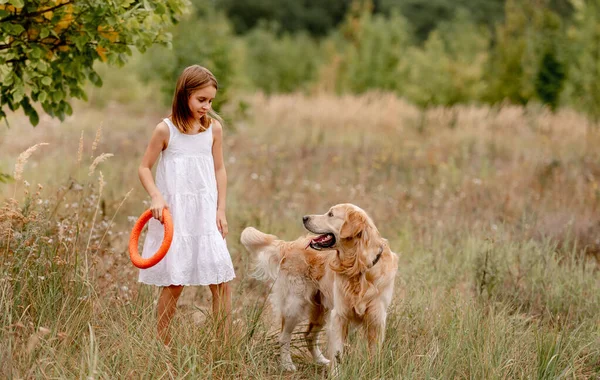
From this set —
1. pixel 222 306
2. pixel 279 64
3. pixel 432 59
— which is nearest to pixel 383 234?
pixel 222 306

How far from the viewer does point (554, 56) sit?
20.5 meters

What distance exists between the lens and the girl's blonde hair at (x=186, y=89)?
13.4ft

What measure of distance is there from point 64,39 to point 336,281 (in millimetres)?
2470

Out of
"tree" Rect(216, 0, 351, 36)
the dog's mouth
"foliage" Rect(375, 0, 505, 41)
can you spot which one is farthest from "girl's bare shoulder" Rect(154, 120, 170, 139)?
"tree" Rect(216, 0, 351, 36)

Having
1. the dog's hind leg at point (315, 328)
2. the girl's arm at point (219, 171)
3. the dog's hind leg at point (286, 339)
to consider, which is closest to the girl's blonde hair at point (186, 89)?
the girl's arm at point (219, 171)

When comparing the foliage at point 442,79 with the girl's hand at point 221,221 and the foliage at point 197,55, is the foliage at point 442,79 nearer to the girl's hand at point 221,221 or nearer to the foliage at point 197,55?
the foliage at point 197,55

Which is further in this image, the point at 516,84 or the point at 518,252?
the point at 516,84

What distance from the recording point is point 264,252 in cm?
498

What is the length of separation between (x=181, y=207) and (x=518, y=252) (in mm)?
3402

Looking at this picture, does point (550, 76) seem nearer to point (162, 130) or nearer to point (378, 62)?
point (378, 62)

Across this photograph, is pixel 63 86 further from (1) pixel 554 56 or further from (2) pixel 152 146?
(1) pixel 554 56

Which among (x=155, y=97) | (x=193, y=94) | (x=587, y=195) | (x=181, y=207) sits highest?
(x=193, y=94)

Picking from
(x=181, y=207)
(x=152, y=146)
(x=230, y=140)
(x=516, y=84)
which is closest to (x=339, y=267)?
(x=181, y=207)

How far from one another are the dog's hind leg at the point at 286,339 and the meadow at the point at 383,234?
0.22ft
